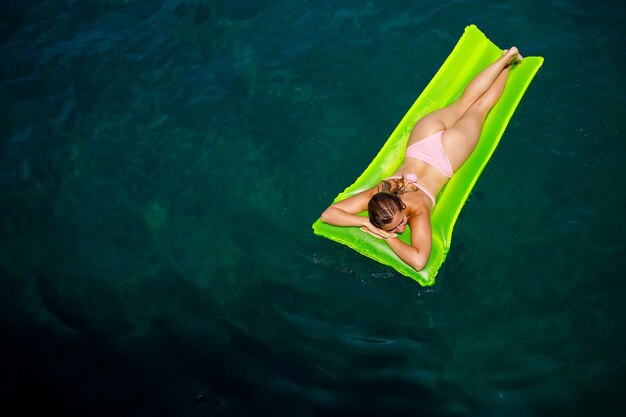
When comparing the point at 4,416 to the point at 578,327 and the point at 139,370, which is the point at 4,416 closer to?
the point at 139,370

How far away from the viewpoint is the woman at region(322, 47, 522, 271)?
4.44m

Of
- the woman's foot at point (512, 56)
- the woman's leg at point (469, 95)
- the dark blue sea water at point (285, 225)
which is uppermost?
the woman's foot at point (512, 56)

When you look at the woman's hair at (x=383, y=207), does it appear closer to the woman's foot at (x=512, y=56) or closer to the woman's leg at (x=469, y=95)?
the woman's leg at (x=469, y=95)

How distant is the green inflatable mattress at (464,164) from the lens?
464 centimetres

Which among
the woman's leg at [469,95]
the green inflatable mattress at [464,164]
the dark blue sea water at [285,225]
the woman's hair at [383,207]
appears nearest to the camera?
the woman's hair at [383,207]

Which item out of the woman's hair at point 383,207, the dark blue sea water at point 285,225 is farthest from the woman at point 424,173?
the dark blue sea water at point 285,225

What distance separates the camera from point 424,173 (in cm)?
490

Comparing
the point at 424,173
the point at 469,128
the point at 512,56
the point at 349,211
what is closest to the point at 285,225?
the point at 349,211

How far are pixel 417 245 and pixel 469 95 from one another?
1.80 metres

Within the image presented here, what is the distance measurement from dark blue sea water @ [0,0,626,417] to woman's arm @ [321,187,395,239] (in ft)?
1.34

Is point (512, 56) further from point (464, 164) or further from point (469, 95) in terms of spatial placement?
point (464, 164)

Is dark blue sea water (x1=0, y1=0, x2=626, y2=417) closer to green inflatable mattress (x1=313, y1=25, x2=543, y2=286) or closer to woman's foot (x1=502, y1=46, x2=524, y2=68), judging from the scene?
green inflatable mattress (x1=313, y1=25, x2=543, y2=286)

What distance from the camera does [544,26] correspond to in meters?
6.21

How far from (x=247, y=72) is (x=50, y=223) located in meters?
2.81
